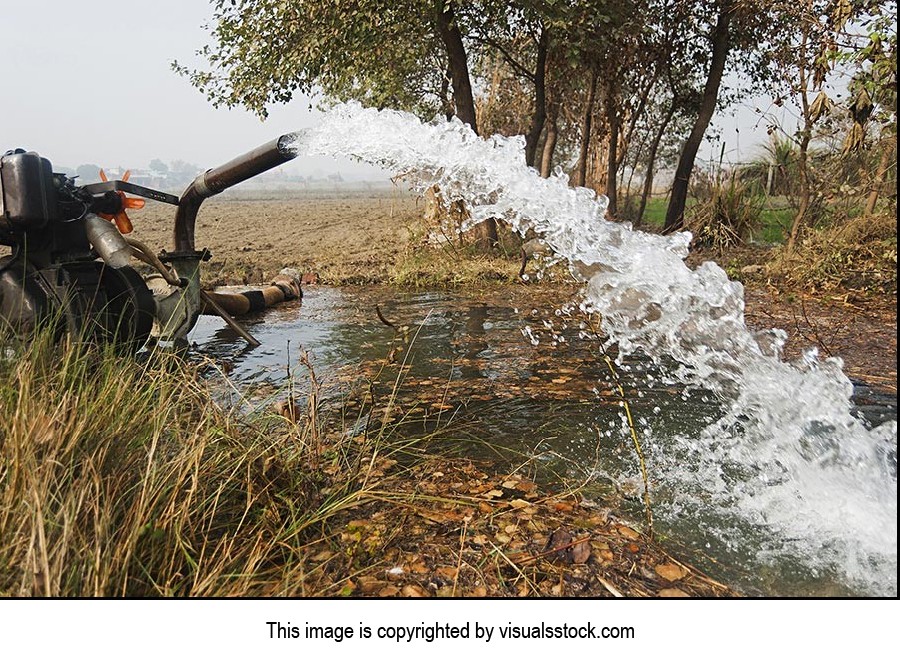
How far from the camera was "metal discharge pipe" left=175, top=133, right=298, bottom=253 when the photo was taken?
457 centimetres

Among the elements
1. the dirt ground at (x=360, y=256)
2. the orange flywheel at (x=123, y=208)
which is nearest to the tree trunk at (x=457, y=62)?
the dirt ground at (x=360, y=256)

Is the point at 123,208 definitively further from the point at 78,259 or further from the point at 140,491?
the point at 140,491

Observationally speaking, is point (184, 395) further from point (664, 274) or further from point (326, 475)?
point (664, 274)

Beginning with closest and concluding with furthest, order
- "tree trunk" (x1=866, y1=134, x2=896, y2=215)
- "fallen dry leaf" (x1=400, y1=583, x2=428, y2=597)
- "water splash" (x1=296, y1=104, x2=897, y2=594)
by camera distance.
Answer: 1. "fallen dry leaf" (x1=400, y1=583, x2=428, y2=597)
2. "water splash" (x1=296, y1=104, x2=897, y2=594)
3. "tree trunk" (x1=866, y1=134, x2=896, y2=215)

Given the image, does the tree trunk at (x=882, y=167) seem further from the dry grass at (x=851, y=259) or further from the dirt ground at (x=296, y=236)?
the dirt ground at (x=296, y=236)

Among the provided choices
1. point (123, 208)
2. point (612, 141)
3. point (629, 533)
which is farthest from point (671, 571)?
point (612, 141)

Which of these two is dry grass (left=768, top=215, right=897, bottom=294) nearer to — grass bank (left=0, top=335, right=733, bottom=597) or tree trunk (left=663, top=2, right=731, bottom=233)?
tree trunk (left=663, top=2, right=731, bottom=233)

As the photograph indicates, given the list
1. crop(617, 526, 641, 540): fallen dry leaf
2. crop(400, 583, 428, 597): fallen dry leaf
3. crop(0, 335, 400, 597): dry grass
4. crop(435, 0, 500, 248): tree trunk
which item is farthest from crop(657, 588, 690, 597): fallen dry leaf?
crop(435, 0, 500, 248): tree trunk

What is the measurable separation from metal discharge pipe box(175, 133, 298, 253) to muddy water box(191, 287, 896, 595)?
917mm

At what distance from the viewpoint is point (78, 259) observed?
389cm

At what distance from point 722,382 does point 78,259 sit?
3775 millimetres

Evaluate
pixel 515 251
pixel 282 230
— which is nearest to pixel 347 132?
pixel 515 251

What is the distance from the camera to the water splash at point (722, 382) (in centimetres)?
253

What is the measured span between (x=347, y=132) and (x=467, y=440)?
103 inches
